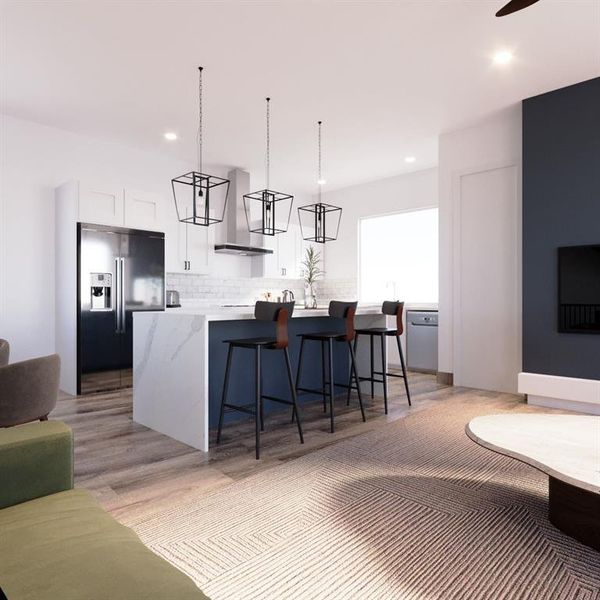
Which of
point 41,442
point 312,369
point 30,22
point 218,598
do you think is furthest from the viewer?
point 312,369

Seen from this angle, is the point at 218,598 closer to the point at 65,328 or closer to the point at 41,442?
the point at 41,442

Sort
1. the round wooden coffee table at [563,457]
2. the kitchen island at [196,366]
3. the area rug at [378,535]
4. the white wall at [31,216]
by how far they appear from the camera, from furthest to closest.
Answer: the white wall at [31,216] → the kitchen island at [196,366] → the round wooden coffee table at [563,457] → the area rug at [378,535]

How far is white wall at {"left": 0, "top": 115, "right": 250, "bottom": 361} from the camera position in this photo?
199 inches

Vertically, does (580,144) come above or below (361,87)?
below

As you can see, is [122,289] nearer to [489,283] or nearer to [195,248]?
[195,248]

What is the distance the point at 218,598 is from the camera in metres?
1.63

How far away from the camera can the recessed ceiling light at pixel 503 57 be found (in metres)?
3.79

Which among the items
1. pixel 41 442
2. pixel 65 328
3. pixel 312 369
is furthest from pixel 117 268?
pixel 41 442

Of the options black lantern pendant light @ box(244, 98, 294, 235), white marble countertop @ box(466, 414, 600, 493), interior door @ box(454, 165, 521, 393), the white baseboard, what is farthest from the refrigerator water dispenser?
the white baseboard

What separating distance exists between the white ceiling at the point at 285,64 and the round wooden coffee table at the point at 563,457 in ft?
9.13

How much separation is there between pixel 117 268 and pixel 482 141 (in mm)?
4446

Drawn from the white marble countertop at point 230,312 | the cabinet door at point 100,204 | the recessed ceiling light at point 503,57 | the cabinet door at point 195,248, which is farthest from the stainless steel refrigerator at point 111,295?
the recessed ceiling light at point 503,57

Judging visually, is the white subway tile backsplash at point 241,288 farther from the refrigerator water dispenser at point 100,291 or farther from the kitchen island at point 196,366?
the kitchen island at point 196,366

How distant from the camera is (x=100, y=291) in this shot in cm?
519
